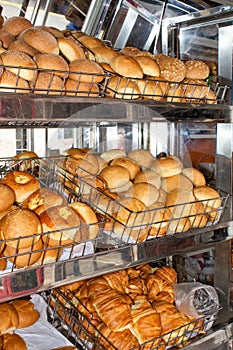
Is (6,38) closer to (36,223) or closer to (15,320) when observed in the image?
(36,223)

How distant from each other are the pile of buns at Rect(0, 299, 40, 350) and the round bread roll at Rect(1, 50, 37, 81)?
0.70m

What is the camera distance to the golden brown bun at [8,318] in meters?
1.24

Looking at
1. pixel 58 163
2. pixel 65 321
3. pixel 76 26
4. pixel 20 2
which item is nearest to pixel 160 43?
pixel 76 26

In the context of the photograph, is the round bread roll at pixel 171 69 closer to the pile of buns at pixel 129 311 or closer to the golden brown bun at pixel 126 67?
the golden brown bun at pixel 126 67

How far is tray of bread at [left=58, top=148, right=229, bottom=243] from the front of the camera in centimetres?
124

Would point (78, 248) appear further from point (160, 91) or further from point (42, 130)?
point (42, 130)

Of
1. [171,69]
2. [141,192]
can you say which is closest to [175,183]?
[141,192]

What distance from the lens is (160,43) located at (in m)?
1.99

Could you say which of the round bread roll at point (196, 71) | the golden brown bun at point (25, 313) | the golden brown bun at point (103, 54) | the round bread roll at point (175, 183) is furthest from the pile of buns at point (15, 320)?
the round bread roll at point (196, 71)

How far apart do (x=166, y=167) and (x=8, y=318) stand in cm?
69

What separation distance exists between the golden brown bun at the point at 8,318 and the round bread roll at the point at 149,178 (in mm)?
549

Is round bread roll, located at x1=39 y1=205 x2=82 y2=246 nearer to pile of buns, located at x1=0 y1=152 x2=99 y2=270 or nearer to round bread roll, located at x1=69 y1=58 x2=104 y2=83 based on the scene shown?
pile of buns, located at x1=0 y1=152 x2=99 y2=270

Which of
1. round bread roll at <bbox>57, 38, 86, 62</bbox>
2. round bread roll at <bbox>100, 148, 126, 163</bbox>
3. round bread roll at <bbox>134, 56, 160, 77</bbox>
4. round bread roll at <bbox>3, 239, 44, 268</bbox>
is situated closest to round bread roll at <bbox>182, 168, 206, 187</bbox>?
round bread roll at <bbox>100, 148, 126, 163</bbox>

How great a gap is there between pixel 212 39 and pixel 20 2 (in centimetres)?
86
